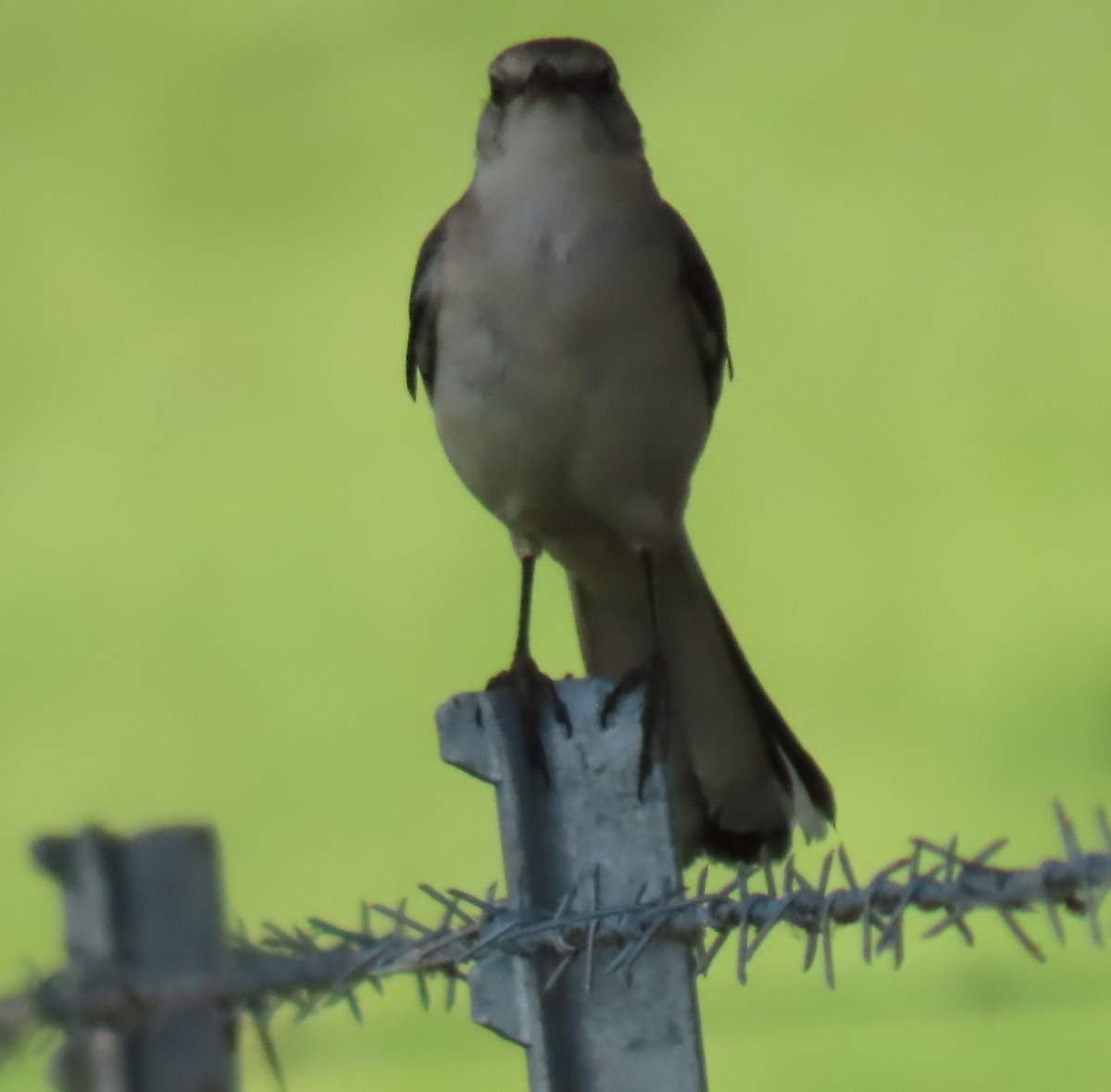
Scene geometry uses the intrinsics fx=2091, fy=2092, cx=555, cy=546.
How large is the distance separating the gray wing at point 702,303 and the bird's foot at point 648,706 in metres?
0.41

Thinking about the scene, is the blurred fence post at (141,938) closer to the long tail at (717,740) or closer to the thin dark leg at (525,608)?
the long tail at (717,740)

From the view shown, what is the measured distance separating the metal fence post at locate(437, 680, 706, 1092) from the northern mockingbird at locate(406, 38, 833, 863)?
23.9 inches

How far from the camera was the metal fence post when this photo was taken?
5.17 ft

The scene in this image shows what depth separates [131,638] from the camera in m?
5.86

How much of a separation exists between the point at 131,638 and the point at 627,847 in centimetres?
444

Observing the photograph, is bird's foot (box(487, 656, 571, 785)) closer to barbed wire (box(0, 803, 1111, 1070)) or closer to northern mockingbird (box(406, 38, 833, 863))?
barbed wire (box(0, 803, 1111, 1070))

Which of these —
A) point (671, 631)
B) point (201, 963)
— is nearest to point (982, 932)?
point (671, 631)

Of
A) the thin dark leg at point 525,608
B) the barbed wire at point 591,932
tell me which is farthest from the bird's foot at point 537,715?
the thin dark leg at point 525,608

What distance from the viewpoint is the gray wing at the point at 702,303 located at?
2.59 meters

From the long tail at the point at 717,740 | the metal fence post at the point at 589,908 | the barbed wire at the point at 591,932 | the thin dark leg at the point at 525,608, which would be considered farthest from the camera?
the thin dark leg at the point at 525,608

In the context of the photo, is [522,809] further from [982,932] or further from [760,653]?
[760,653]

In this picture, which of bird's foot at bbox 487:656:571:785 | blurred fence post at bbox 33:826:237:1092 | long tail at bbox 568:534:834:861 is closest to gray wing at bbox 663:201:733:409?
long tail at bbox 568:534:834:861

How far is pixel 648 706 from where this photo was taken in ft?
6.70

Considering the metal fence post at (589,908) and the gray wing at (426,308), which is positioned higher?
the gray wing at (426,308)
